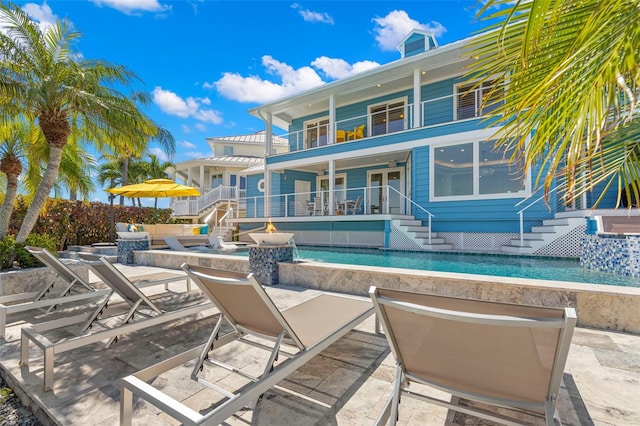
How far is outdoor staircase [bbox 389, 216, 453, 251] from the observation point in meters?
10.3

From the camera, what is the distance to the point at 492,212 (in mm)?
10148

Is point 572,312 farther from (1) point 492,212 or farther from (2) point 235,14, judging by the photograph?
(2) point 235,14

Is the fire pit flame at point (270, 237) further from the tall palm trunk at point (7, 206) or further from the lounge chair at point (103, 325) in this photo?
the tall palm trunk at point (7, 206)

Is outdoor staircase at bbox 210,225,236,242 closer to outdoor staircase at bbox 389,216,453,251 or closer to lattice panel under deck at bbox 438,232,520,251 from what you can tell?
outdoor staircase at bbox 389,216,453,251

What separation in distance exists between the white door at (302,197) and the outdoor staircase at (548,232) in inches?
327

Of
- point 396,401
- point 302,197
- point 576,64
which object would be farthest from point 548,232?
point 302,197

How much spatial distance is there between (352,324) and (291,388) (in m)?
0.74

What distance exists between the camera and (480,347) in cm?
147

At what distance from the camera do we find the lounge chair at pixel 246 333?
61.4 inches

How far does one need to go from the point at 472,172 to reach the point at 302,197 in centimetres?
839

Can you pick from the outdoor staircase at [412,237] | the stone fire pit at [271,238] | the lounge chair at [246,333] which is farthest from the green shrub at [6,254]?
the outdoor staircase at [412,237]

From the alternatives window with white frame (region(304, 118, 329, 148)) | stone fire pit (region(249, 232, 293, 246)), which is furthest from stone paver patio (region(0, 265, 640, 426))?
window with white frame (region(304, 118, 329, 148))

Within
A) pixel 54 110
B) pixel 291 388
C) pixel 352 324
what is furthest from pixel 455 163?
pixel 54 110

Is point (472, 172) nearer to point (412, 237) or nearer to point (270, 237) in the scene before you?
point (412, 237)
